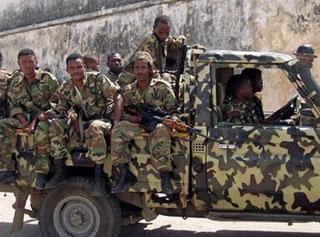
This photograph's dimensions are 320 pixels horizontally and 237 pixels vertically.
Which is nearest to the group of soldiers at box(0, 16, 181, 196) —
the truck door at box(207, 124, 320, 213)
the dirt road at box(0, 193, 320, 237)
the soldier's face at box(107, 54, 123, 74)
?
the truck door at box(207, 124, 320, 213)

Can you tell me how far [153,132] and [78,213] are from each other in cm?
113

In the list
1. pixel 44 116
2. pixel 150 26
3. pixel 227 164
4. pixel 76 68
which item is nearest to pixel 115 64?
pixel 76 68

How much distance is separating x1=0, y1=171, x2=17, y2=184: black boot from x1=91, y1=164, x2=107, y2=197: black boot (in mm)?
842

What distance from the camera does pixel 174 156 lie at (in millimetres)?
5348

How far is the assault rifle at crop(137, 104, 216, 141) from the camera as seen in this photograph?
5.26 metres

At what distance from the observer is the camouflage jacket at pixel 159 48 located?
7141 mm

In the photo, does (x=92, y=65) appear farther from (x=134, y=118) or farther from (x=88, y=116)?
(x=134, y=118)

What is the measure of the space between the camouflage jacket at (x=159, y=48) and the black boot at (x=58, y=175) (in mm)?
1938

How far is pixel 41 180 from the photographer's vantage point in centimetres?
567

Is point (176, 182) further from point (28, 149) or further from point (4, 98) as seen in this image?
point (4, 98)

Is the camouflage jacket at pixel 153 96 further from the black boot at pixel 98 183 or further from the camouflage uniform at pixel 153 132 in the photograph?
the black boot at pixel 98 183

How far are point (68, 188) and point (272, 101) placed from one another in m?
8.12

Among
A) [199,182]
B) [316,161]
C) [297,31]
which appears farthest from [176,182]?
[297,31]

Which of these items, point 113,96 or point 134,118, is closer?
point 134,118
